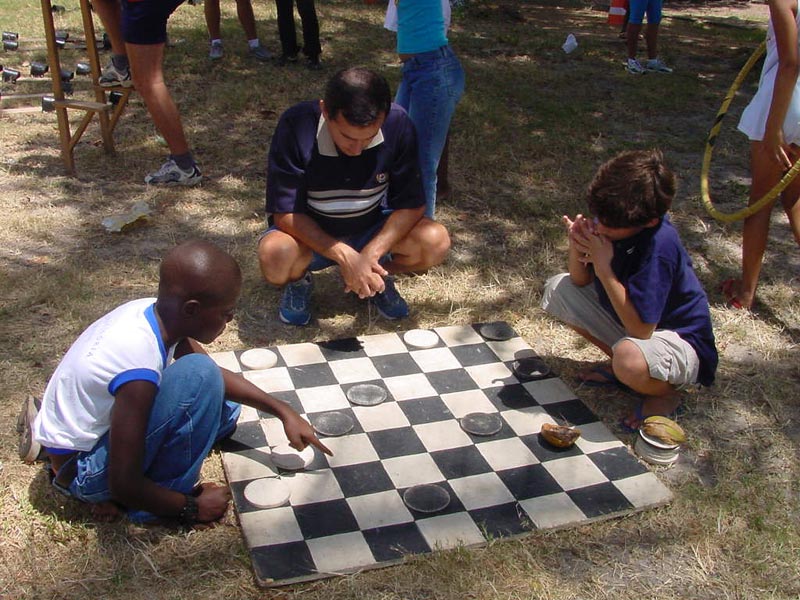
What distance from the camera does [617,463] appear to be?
2672mm

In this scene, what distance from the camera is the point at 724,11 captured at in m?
12.3

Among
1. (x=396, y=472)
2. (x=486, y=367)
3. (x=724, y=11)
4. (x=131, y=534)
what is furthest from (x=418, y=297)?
(x=724, y=11)

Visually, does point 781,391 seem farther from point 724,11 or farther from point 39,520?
point 724,11

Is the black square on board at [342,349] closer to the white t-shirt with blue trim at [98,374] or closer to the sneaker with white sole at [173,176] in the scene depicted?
the white t-shirt with blue trim at [98,374]

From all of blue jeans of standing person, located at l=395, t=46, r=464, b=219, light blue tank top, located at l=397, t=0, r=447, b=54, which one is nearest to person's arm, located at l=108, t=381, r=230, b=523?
blue jeans of standing person, located at l=395, t=46, r=464, b=219

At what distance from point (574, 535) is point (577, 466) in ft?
Answer: 1.05

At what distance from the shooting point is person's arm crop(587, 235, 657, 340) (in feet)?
8.98

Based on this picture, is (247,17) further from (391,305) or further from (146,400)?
(146,400)

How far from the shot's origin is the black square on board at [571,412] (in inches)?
114

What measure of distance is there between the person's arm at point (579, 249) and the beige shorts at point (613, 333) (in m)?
0.05

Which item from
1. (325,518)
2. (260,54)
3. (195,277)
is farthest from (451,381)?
(260,54)

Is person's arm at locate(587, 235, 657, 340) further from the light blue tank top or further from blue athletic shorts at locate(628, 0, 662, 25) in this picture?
blue athletic shorts at locate(628, 0, 662, 25)

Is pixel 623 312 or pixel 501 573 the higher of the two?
pixel 623 312

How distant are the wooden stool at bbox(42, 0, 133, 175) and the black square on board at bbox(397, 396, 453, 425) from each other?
9.26 ft
